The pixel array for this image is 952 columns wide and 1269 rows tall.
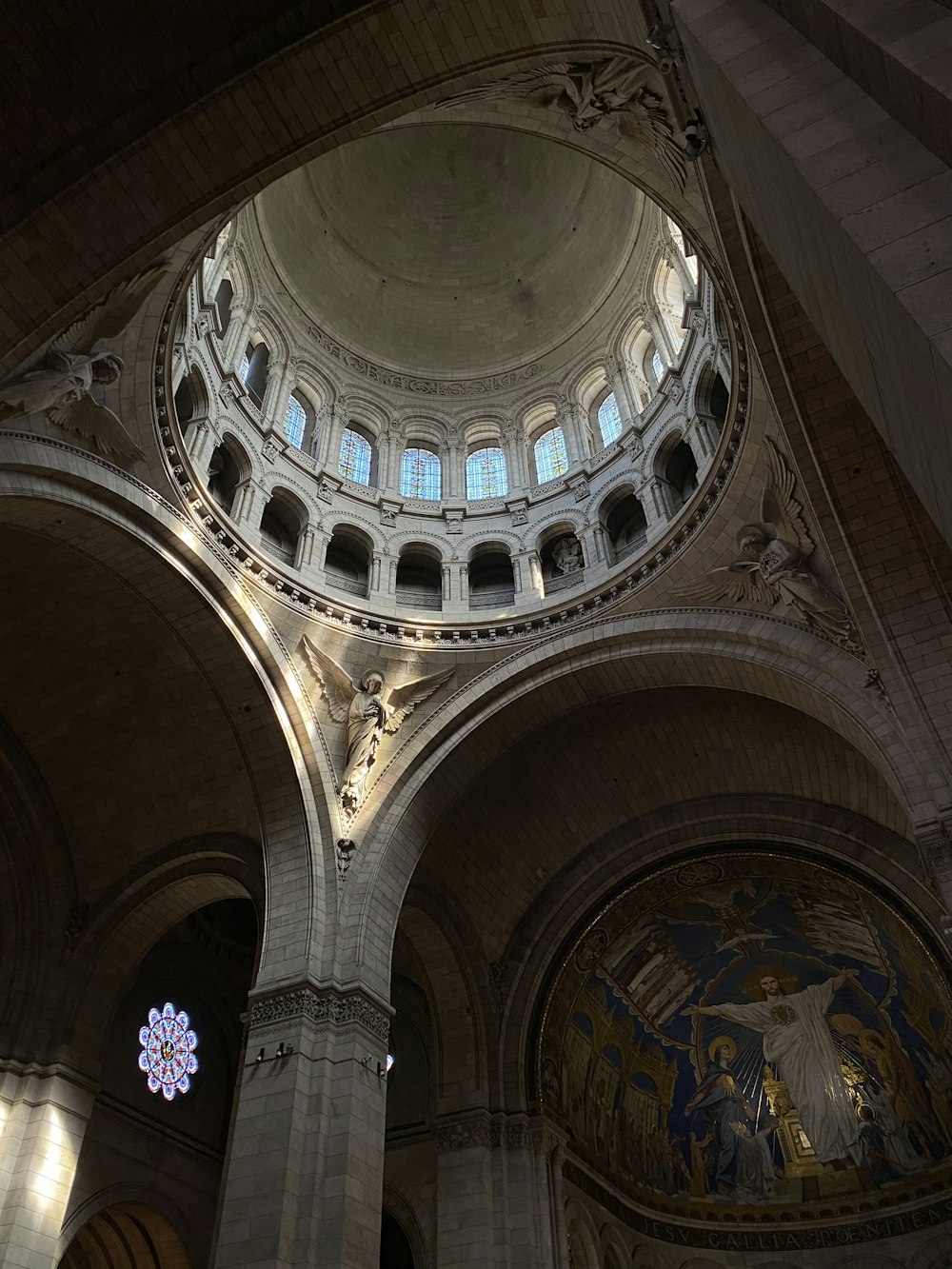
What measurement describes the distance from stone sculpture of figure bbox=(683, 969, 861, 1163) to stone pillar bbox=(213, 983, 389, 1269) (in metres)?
8.76

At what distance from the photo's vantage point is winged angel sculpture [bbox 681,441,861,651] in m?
13.1

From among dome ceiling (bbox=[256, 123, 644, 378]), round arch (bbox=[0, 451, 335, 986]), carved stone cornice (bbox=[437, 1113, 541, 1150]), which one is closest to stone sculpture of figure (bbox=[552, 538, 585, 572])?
dome ceiling (bbox=[256, 123, 644, 378])

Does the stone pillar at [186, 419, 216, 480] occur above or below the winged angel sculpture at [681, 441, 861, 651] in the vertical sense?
above

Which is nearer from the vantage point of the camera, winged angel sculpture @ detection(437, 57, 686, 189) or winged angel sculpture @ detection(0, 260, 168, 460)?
winged angel sculpture @ detection(437, 57, 686, 189)

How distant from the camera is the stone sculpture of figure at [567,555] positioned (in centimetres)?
1781

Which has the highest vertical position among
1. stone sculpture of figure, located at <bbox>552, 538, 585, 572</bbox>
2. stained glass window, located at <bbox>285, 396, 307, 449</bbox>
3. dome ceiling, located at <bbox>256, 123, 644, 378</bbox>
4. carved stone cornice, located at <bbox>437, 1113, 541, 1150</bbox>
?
dome ceiling, located at <bbox>256, 123, 644, 378</bbox>

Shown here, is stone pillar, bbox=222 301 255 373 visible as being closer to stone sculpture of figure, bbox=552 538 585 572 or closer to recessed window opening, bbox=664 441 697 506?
stone sculpture of figure, bbox=552 538 585 572

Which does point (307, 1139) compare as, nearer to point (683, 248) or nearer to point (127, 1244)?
Answer: point (127, 1244)

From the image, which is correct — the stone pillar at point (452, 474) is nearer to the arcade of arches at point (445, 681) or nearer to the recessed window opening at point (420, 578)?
the arcade of arches at point (445, 681)

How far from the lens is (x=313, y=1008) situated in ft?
42.7

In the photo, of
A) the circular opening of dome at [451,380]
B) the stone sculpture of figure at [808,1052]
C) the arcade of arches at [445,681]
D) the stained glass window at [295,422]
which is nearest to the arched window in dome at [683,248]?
the circular opening of dome at [451,380]

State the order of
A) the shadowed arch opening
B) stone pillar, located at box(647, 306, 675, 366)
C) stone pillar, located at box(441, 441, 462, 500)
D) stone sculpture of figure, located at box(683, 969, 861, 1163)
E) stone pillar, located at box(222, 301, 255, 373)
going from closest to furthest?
the shadowed arch opening, stone pillar, located at box(222, 301, 255, 373), stone pillar, located at box(647, 306, 675, 366), stone sculpture of figure, located at box(683, 969, 861, 1163), stone pillar, located at box(441, 441, 462, 500)

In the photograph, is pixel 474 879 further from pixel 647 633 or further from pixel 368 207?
pixel 368 207

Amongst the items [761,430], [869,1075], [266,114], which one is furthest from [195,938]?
[266,114]
